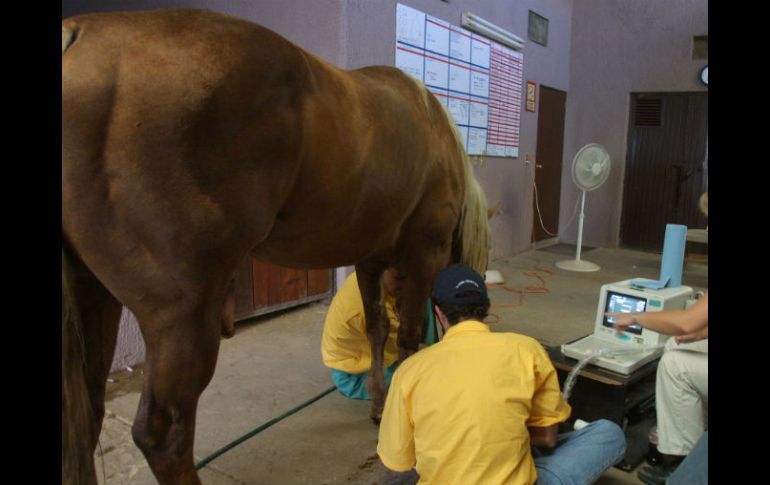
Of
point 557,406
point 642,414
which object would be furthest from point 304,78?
point 642,414

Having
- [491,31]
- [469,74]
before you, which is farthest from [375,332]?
[491,31]

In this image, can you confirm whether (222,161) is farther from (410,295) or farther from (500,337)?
(410,295)

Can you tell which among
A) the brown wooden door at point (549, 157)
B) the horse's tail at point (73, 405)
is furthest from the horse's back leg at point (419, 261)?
the brown wooden door at point (549, 157)

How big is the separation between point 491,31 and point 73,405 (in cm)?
512

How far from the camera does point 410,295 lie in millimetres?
2158

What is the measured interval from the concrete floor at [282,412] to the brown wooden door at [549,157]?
2857 millimetres

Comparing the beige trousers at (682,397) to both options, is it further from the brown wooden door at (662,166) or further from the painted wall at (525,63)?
the brown wooden door at (662,166)

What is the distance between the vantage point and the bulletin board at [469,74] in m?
4.30

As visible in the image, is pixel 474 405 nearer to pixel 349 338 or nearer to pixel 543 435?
pixel 543 435

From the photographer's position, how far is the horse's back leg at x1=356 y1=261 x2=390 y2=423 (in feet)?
7.73

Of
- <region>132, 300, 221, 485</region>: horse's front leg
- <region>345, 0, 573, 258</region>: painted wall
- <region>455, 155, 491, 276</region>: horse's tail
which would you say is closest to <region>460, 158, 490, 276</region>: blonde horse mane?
<region>455, 155, 491, 276</region>: horse's tail

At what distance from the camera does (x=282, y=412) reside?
2434 mm

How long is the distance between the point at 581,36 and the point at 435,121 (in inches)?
244

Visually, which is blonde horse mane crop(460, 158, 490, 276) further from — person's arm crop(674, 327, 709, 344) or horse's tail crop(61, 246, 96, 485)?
horse's tail crop(61, 246, 96, 485)
